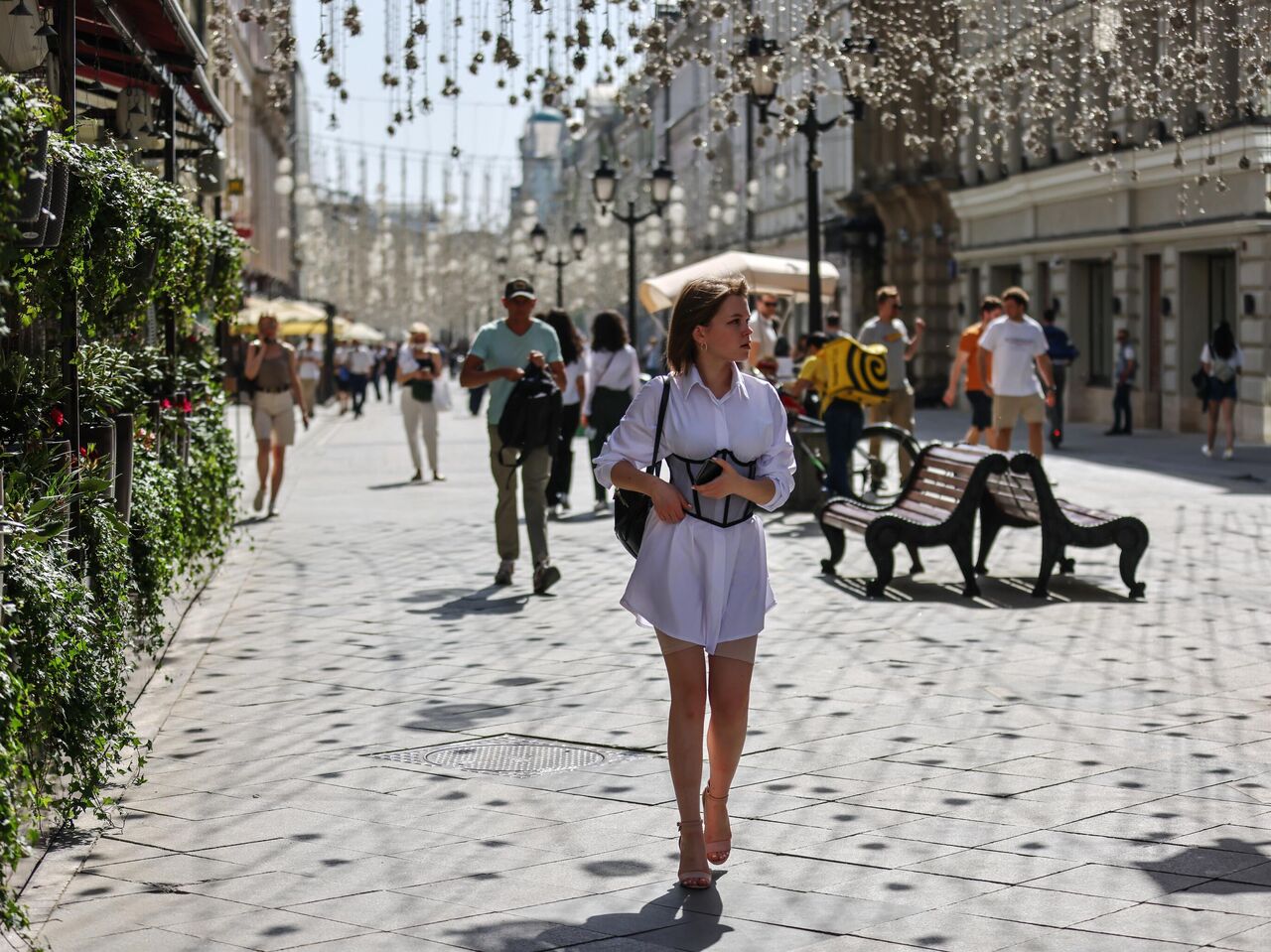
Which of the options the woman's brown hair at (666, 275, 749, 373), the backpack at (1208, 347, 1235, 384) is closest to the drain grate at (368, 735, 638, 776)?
the woman's brown hair at (666, 275, 749, 373)

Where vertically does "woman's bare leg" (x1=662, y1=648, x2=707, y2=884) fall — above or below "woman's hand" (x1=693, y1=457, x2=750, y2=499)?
below

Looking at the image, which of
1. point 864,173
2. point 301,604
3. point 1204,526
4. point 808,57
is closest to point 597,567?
point 301,604

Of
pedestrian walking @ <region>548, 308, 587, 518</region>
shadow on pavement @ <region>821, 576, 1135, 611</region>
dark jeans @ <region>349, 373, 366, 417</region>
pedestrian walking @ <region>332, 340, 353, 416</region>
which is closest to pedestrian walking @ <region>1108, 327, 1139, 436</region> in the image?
pedestrian walking @ <region>548, 308, 587, 518</region>

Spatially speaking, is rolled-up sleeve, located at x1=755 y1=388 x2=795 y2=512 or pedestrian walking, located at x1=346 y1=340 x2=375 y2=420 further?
pedestrian walking, located at x1=346 y1=340 x2=375 y2=420

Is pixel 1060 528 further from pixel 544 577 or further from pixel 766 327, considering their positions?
pixel 766 327

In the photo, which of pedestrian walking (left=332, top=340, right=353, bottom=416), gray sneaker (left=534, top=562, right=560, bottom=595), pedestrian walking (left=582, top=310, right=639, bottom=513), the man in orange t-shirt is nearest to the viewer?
gray sneaker (left=534, top=562, right=560, bottom=595)

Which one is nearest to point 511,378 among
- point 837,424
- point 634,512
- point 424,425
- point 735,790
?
point 837,424

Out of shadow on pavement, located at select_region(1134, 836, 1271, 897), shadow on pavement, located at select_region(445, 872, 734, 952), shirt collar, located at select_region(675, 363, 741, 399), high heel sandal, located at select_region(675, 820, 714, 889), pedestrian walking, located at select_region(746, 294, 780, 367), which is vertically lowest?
shadow on pavement, located at select_region(445, 872, 734, 952)

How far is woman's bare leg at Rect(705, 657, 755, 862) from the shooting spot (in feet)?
19.2

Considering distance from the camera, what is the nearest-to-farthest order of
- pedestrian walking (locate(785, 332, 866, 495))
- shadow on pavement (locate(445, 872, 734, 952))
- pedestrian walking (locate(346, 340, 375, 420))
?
shadow on pavement (locate(445, 872, 734, 952)) < pedestrian walking (locate(785, 332, 866, 495)) < pedestrian walking (locate(346, 340, 375, 420))

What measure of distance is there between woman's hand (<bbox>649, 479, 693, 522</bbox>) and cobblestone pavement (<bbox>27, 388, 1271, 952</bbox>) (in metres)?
1.00

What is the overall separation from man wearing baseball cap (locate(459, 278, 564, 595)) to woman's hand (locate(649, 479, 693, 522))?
6.86m

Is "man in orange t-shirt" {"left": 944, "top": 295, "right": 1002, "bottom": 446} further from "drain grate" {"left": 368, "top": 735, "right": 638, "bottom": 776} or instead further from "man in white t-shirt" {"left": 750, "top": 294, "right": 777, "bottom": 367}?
"drain grate" {"left": 368, "top": 735, "right": 638, "bottom": 776}

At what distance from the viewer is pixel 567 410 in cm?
1845
